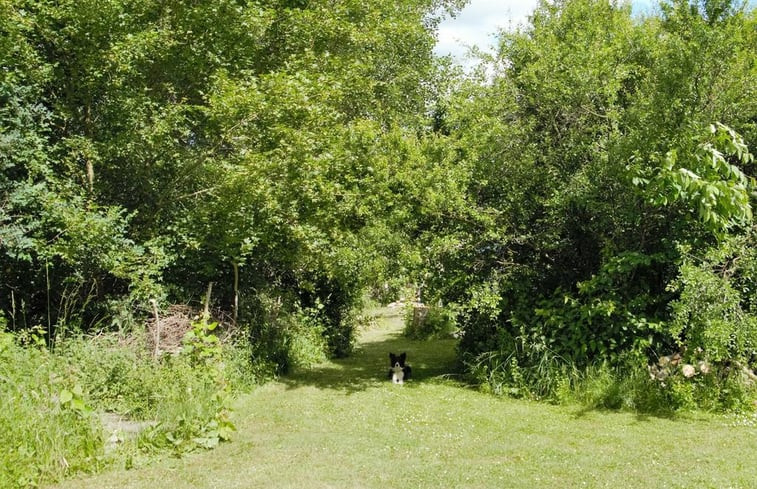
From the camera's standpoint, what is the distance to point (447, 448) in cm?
595

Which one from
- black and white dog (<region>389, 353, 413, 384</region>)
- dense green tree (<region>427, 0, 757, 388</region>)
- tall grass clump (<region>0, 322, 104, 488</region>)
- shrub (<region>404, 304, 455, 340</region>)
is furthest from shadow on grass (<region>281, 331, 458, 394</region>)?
tall grass clump (<region>0, 322, 104, 488</region>)

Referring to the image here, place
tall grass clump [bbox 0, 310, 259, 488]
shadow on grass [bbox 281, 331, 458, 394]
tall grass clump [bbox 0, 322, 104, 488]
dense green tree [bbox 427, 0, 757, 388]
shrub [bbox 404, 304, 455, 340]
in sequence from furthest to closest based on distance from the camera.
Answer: shrub [bbox 404, 304, 455, 340] < shadow on grass [bbox 281, 331, 458, 394] < dense green tree [bbox 427, 0, 757, 388] < tall grass clump [bbox 0, 310, 259, 488] < tall grass clump [bbox 0, 322, 104, 488]

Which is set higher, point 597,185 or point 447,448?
point 597,185

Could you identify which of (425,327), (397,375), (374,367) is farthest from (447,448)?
(425,327)

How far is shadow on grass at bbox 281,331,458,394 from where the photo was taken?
9188 mm

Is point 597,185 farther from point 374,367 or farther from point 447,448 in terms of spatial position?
point 374,367

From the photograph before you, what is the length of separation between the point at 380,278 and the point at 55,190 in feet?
14.2

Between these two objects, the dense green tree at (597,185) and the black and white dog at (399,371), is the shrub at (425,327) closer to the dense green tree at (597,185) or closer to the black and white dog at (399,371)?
the dense green tree at (597,185)

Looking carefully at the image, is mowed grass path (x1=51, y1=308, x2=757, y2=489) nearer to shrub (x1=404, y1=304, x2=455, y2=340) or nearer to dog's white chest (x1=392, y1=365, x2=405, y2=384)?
dog's white chest (x1=392, y1=365, x2=405, y2=384)

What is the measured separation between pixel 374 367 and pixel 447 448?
490 cm

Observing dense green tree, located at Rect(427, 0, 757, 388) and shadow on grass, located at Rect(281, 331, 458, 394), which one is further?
Result: shadow on grass, located at Rect(281, 331, 458, 394)

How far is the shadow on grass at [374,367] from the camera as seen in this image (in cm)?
919

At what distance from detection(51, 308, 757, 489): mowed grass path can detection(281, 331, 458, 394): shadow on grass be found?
78 cm

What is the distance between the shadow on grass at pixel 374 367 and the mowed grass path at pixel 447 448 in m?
0.78
